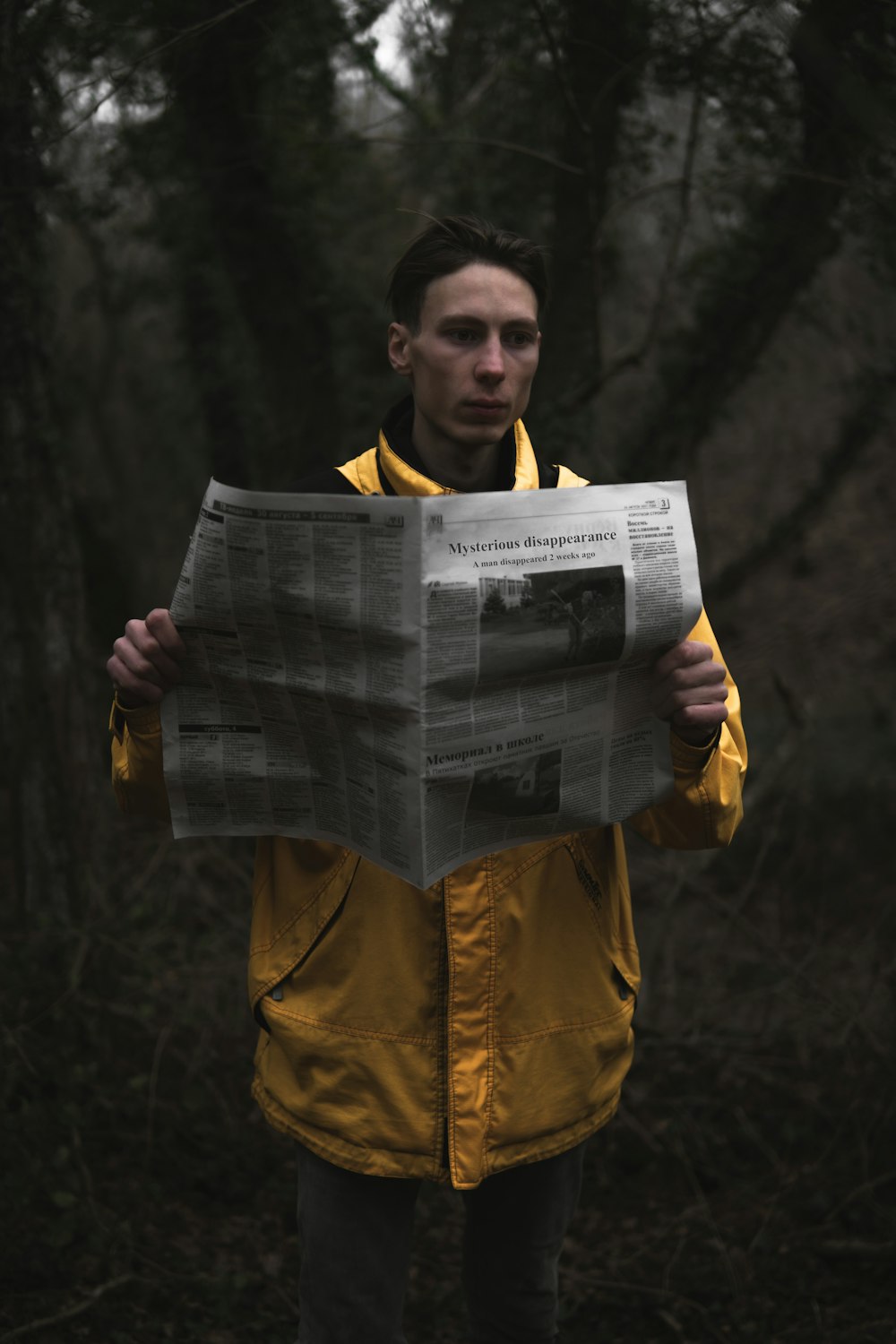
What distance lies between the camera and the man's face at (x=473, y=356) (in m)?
1.78

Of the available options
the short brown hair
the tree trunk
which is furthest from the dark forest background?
the short brown hair

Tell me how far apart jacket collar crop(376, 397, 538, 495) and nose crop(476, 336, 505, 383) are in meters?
0.10

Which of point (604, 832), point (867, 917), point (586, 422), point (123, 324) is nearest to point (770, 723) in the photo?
point (867, 917)

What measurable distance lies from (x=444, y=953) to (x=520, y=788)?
31cm

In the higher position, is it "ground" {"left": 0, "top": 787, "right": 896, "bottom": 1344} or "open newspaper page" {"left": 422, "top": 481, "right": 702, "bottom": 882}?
"open newspaper page" {"left": 422, "top": 481, "right": 702, "bottom": 882}

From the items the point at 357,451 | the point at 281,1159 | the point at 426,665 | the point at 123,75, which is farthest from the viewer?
the point at 357,451

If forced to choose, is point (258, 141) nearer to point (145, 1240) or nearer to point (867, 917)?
point (145, 1240)

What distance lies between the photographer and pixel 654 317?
13.4ft

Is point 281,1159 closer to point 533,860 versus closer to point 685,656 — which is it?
point 533,860

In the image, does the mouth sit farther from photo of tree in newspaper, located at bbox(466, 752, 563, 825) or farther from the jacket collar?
photo of tree in newspaper, located at bbox(466, 752, 563, 825)

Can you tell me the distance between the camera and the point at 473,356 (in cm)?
179

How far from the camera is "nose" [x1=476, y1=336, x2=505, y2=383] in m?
1.76

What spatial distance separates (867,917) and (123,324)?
953 centimetres

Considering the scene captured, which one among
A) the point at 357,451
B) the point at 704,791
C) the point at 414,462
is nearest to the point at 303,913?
the point at 704,791
